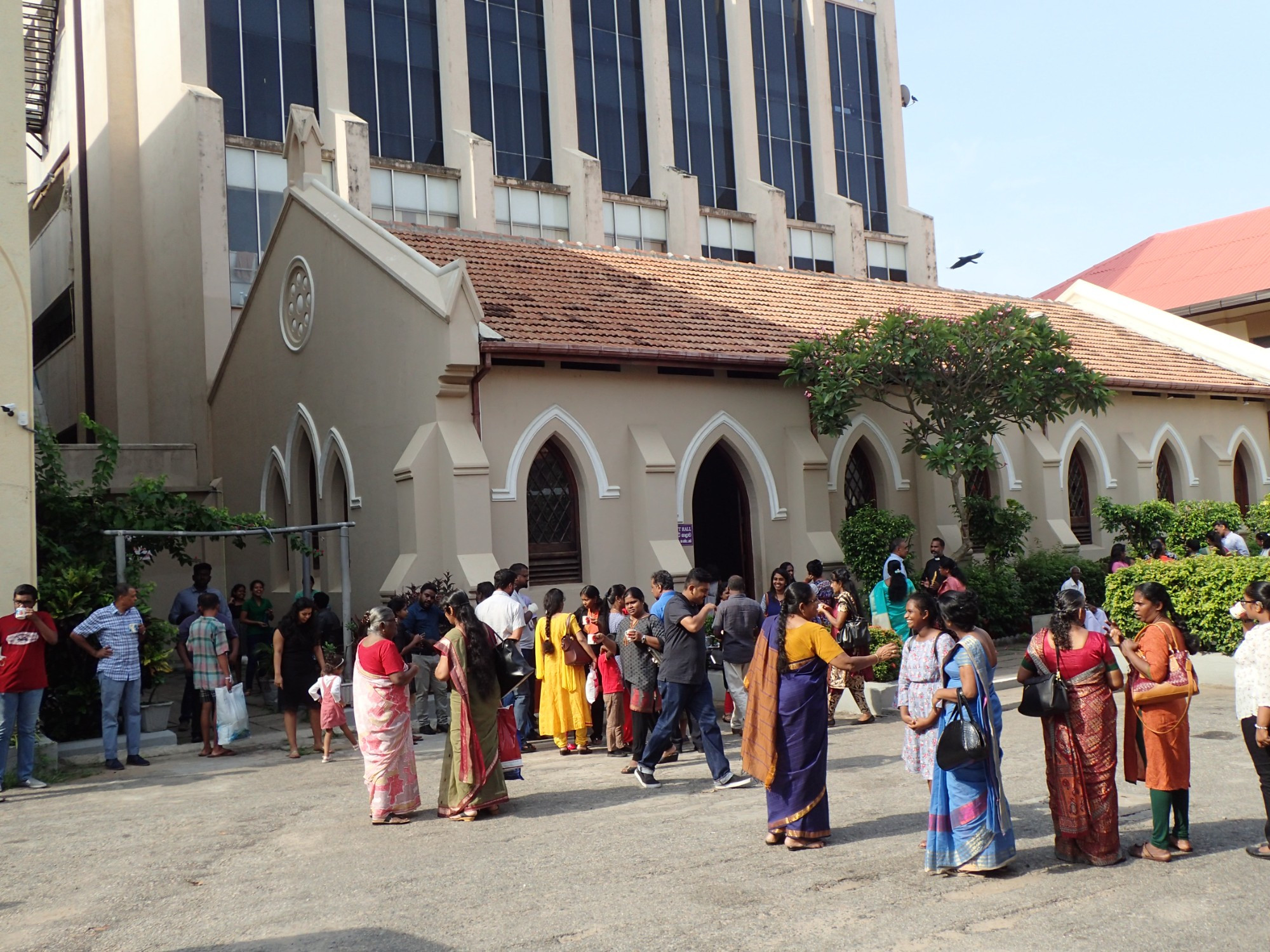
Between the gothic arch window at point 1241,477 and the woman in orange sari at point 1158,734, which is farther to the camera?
the gothic arch window at point 1241,477

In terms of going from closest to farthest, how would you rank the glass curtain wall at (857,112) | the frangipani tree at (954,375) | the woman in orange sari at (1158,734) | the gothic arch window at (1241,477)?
the woman in orange sari at (1158,734)
the frangipani tree at (954,375)
the gothic arch window at (1241,477)
the glass curtain wall at (857,112)

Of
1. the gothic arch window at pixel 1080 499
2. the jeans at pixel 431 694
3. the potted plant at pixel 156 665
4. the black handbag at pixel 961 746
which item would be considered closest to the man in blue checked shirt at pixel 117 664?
the potted plant at pixel 156 665

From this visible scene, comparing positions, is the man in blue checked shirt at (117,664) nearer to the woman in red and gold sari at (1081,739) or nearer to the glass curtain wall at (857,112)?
the woman in red and gold sari at (1081,739)

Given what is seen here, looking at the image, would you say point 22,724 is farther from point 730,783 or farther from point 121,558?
point 730,783

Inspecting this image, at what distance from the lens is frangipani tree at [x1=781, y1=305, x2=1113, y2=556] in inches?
690

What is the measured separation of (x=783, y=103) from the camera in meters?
40.4

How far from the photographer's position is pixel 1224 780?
877 cm

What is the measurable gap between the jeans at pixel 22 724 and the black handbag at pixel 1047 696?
8.25 metres

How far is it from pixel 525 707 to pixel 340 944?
5739mm

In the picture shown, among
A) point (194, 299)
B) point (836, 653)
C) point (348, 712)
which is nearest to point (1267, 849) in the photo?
point (836, 653)

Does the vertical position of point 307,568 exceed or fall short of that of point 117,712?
it exceeds it

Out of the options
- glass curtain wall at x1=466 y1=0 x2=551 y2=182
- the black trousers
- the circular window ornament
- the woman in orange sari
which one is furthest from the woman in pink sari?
glass curtain wall at x1=466 y1=0 x2=551 y2=182

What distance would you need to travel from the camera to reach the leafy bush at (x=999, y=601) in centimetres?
1850

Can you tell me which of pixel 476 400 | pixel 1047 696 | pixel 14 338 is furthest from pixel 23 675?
pixel 1047 696
